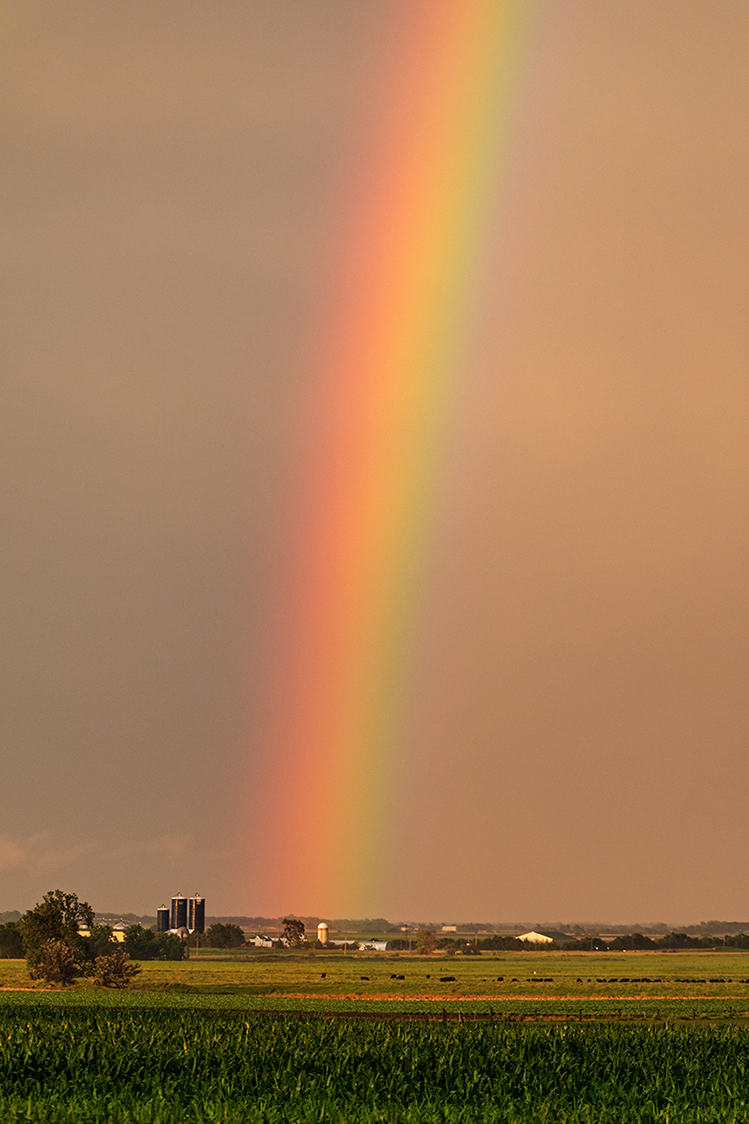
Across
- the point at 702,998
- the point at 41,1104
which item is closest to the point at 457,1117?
the point at 41,1104

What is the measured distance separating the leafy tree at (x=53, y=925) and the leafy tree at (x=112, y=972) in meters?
6.04

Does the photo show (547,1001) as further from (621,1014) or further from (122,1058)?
(122,1058)

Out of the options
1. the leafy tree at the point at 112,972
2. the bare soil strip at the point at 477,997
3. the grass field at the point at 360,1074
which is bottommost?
the leafy tree at the point at 112,972

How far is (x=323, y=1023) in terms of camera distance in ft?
163

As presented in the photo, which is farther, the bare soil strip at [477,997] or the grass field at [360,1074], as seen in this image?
the bare soil strip at [477,997]

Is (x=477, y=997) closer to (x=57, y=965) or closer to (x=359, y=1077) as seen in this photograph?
(x=57, y=965)

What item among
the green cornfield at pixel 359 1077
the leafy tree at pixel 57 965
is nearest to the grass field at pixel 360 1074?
the green cornfield at pixel 359 1077

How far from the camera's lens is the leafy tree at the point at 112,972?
393 ft

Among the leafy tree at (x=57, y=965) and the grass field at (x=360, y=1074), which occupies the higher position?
the grass field at (x=360, y=1074)

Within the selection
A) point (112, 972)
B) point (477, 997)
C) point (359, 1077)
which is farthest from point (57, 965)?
point (359, 1077)

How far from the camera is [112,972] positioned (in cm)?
12088

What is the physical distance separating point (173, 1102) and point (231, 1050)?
27.8 feet

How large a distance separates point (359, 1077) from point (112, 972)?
98.1 m

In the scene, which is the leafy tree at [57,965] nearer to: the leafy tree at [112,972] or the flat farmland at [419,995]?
the flat farmland at [419,995]
